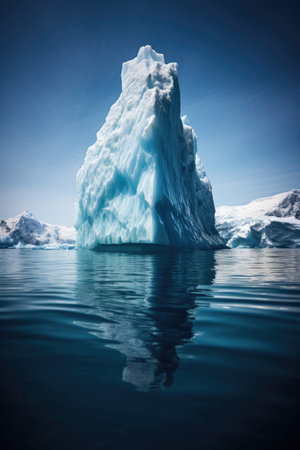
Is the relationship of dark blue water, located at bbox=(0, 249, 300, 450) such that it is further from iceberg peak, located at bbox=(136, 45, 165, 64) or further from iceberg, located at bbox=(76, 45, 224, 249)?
iceberg peak, located at bbox=(136, 45, 165, 64)

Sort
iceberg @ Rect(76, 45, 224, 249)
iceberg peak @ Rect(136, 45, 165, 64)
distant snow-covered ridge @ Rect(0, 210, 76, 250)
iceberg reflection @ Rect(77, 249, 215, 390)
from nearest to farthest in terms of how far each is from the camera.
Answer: iceberg reflection @ Rect(77, 249, 215, 390)
iceberg @ Rect(76, 45, 224, 249)
iceberg peak @ Rect(136, 45, 165, 64)
distant snow-covered ridge @ Rect(0, 210, 76, 250)

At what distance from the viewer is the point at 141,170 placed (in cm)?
1945

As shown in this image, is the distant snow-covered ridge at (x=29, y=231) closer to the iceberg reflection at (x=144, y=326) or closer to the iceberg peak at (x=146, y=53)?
the iceberg peak at (x=146, y=53)

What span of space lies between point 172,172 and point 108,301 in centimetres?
1958

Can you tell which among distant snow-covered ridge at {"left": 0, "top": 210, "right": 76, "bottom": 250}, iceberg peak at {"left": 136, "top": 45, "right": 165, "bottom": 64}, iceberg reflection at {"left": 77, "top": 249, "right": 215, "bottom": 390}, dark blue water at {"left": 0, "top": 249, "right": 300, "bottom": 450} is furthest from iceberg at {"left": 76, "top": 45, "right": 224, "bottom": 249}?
distant snow-covered ridge at {"left": 0, "top": 210, "right": 76, "bottom": 250}

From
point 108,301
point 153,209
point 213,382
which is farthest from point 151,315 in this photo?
point 153,209

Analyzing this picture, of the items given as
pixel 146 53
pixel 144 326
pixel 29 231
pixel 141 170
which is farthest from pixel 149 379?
pixel 29 231

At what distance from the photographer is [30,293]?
409 centimetres

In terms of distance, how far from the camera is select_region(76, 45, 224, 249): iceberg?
18.5 m

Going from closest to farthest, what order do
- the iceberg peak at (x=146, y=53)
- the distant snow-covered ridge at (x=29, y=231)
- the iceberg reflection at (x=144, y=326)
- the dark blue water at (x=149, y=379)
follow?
1. the dark blue water at (x=149, y=379)
2. the iceberg reflection at (x=144, y=326)
3. the iceberg peak at (x=146, y=53)
4. the distant snow-covered ridge at (x=29, y=231)

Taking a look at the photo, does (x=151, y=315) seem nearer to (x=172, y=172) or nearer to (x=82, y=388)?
(x=82, y=388)

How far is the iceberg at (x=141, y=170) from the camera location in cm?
1853

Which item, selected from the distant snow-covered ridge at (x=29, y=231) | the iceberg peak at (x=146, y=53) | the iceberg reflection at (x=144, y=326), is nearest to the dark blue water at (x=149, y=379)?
the iceberg reflection at (x=144, y=326)

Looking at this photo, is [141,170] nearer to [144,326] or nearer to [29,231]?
[144,326]
